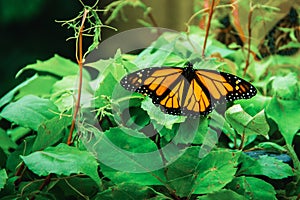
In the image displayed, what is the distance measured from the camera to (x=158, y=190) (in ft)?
1.21

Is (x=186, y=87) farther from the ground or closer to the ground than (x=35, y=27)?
farther from the ground

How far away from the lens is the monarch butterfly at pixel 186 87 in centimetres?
35

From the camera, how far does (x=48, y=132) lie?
38 centimetres

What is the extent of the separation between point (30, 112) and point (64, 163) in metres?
0.12

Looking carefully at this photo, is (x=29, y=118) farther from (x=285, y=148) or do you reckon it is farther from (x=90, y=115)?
(x=285, y=148)

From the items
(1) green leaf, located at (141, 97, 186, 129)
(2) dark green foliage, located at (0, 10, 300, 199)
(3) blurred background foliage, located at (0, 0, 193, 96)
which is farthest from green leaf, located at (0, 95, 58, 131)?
(3) blurred background foliage, located at (0, 0, 193, 96)

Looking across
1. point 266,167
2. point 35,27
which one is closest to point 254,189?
point 266,167

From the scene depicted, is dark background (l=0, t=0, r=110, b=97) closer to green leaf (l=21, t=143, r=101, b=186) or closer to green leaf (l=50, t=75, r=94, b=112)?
green leaf (l=50, t=75, r=94, b=112)

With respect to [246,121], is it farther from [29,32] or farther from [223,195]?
[29,32]

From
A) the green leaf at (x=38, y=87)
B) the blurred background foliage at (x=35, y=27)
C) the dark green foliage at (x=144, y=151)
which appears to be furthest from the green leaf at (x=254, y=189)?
the blurred background foliage at (x=35, y=27)

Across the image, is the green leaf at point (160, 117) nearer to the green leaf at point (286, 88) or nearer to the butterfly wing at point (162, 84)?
the butterfly wing at point (162, 84)

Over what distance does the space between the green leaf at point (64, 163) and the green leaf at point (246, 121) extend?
102mm

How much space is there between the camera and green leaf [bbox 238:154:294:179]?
36 cm

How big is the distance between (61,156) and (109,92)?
0.07 m
